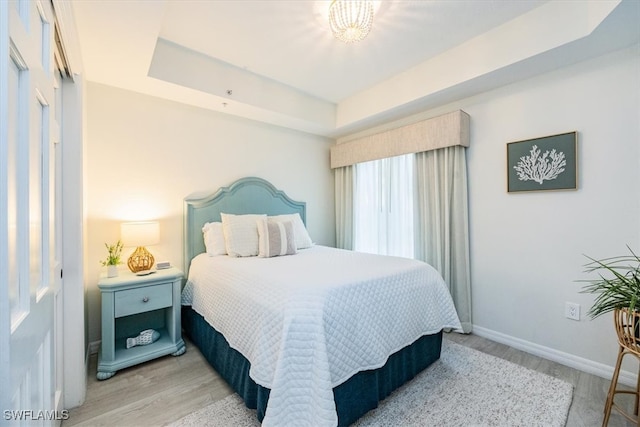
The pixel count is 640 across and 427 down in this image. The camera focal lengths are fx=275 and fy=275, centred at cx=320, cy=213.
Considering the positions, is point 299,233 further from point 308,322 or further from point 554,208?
point 554,208

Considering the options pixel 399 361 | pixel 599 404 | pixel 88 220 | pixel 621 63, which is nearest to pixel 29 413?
pixel 399 361

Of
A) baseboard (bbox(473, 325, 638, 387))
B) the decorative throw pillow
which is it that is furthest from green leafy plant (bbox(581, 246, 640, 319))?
the decorative throw pillow

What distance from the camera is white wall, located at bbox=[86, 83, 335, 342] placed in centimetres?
244

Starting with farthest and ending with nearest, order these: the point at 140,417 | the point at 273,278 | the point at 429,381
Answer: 1. the point at 429,381
2. the point at 273,278
3. the point at 140,417

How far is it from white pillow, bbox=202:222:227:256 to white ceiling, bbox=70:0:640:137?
133 cm

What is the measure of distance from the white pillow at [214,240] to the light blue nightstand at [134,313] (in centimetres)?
43

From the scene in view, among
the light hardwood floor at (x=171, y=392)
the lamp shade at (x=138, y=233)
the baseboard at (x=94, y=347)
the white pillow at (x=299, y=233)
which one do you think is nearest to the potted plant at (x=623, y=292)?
the light hardwood floor at (x=171, y=392)

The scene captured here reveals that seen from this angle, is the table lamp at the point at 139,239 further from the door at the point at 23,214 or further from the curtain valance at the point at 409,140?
the curtain valance at the point at 409,140

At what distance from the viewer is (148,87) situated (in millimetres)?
2561

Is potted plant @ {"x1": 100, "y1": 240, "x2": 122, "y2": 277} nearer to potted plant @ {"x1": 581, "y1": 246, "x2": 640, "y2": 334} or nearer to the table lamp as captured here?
the table lamp

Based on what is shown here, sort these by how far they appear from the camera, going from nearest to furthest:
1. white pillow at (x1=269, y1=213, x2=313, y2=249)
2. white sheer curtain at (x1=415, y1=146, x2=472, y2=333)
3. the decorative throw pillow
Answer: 1. the decorative throw pillow
2. white sheer curtain at (x1=415, y1=146, x2=472, y2=333)
3. white pillow at (x1=269, y1=213, x2=313, y2=249)

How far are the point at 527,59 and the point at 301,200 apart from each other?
2.79m

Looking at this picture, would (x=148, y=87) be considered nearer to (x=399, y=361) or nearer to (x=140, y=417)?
(x=140, y=417)

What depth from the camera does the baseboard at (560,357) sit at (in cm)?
196
